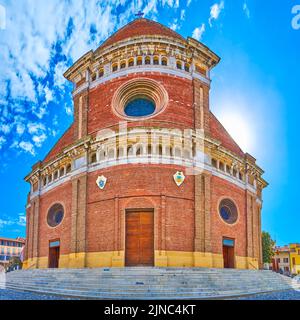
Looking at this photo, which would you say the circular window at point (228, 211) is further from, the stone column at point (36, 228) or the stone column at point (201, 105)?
the stone column at point (36, 228)

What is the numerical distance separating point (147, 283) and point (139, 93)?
13.2 metres

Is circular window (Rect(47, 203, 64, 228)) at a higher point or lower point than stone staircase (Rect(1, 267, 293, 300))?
higher

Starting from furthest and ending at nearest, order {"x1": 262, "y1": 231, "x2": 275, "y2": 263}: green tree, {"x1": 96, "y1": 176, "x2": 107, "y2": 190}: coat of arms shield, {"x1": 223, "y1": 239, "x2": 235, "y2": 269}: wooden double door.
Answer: {"x1": 262, "y1": 231, "x2": 275, "y2": 263}: green tree < {"x1": 223, "y1": 239, "x2": 235, "y2": 269}: wooden double door < {"x1": 96, "y1": 176, "x2": 107, "y2": 190}: coat of arms shield

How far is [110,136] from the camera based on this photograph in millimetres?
22141

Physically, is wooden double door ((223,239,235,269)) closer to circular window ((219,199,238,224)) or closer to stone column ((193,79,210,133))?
circular window ((219,199,238,224))

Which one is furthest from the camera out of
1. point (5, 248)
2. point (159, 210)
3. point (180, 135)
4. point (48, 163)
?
point (5, 248)

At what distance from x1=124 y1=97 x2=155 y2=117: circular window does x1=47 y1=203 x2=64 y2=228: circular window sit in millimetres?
8375

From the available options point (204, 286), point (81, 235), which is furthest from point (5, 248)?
point (204, 286)

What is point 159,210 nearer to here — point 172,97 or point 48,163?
point 172,97

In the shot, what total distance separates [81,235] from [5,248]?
64.2 m

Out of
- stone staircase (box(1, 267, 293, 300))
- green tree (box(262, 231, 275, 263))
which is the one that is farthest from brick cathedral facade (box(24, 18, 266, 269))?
green tree (box(262, 231, 275, 263))

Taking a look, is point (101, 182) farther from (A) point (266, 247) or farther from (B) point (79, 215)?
(A) point (266, 247)

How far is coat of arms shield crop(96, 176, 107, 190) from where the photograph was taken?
21844 mm

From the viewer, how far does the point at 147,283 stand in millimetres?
15547
